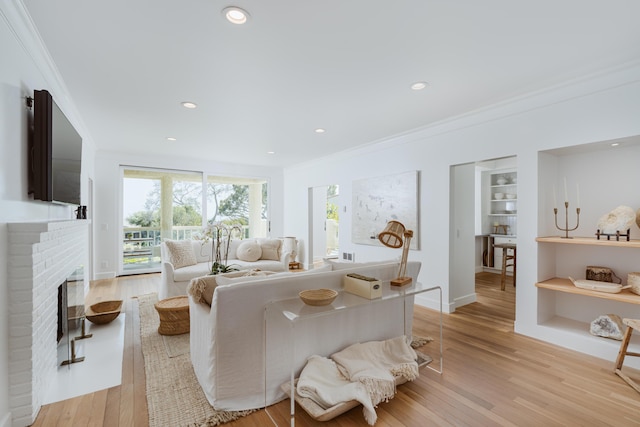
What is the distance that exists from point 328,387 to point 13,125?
2.47 meters

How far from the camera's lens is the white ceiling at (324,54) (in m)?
1.71

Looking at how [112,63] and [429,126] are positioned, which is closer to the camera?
[112,63]

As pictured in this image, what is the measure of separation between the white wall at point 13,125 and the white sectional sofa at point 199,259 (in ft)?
6.38

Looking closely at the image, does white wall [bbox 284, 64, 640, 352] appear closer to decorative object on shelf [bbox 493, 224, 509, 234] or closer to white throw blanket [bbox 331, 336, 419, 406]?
white throw blanket [bbox 331, 336, 419, 406]

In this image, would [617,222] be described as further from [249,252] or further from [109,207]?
[109,207]

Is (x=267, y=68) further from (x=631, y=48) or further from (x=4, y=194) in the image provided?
(x=631, y=48)

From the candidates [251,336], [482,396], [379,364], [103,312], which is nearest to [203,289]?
[251,336]

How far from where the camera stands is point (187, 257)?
4285 millimetres

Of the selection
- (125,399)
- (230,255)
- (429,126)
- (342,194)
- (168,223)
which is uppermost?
(429,126)

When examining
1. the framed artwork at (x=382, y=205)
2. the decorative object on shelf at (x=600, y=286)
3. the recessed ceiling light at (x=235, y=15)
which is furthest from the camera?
the framed artwork at (x=382, y=205)

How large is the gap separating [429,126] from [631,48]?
6.15ft

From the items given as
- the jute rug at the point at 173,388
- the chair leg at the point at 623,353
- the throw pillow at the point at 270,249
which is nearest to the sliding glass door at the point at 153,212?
the throw pillow at the point at 270,249

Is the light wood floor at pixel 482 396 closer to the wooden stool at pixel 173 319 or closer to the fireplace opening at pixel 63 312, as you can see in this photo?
the wooden stool at pixel 173 319

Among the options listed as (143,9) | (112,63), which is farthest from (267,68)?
(112,63)
